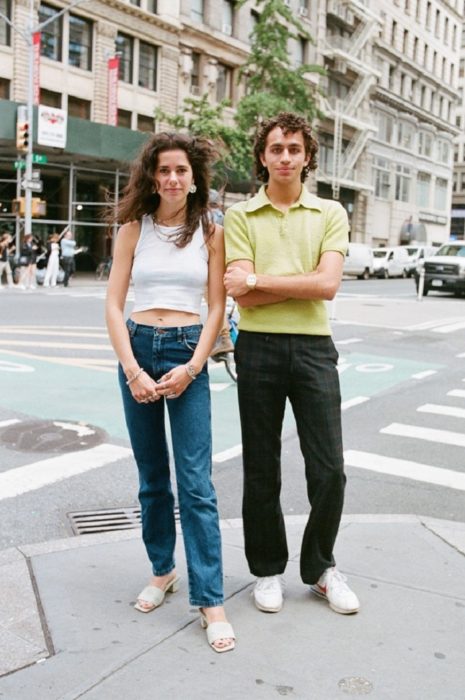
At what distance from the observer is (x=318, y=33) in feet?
169

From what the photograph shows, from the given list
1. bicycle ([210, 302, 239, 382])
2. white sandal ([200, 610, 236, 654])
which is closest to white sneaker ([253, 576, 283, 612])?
white sandal ([200, 610, 236, 654])

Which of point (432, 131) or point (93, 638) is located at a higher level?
point (432, 131)

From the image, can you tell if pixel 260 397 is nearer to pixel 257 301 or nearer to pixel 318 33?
pixel 257 301

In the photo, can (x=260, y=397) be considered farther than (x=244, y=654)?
Yes

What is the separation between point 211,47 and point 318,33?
12276mm

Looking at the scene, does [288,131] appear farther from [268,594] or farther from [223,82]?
[223,82]

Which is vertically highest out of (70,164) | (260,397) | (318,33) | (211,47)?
(318,33)

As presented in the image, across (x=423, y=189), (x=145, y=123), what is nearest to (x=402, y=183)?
(x=423, y=189)

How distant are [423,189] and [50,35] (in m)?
44.9

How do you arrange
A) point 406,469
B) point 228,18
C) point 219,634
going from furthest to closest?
point 228,18 < point 406,469 < point 219,634

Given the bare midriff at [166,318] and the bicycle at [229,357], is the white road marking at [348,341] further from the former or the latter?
the bare midriff at [166,318]

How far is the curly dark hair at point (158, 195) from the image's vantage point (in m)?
3.36

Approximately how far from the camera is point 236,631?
3.29m

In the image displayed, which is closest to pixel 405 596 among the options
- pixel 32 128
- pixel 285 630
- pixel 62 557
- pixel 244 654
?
pixel 285 630
